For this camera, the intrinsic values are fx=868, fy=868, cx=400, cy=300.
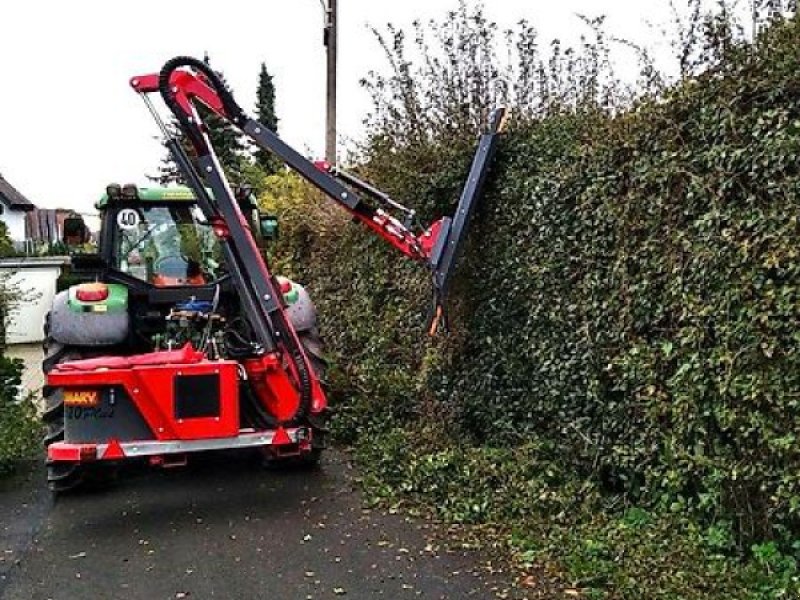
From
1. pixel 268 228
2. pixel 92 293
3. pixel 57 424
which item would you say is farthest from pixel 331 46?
pixel 57 424

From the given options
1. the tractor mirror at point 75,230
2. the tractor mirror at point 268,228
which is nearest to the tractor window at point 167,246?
the tractor mirror at point 75,230

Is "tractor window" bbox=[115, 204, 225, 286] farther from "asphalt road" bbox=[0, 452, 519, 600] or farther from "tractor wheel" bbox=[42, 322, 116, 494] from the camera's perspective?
"asphalt road" bbox=[0, 452, 519, 600]

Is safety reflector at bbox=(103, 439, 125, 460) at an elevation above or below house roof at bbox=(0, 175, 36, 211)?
below

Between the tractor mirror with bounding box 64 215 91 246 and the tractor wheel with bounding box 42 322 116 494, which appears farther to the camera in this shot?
the tractor mirror with bounding box 64 215 91 246

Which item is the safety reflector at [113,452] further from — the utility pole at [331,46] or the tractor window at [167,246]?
the utility pole at [331,46]

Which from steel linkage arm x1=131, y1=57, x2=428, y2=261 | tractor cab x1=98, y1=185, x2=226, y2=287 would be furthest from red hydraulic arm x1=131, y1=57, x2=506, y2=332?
tractor cab x1=98, y1=185, x2=226, y2=287

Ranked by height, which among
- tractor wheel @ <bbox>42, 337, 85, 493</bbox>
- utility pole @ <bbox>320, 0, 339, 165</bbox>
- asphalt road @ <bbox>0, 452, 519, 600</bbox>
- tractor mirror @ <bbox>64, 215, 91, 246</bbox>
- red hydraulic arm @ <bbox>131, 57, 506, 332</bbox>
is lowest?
asphalt road @ <bbox>0, 452, 519, 600</bbox>

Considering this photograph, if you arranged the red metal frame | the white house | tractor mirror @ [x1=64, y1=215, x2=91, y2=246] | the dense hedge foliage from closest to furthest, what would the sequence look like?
1. the dense hedge foliage
2. the red metal frame
3. tractor mirror @ [x1=64, y1=215, x2=91, y2=246]
4. the white house

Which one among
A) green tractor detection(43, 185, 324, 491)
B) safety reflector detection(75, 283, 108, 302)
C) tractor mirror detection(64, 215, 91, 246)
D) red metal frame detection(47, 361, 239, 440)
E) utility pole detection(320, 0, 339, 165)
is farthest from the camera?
utility pole detection(320, 0, 339, 165)

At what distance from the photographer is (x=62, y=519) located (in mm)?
5902

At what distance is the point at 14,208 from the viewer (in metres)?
49.7

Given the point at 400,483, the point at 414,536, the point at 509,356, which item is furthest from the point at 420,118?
the point at 414,536

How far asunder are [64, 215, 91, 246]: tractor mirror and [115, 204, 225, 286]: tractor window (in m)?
0.35

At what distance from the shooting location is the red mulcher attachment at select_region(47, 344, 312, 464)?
564 centimetres
